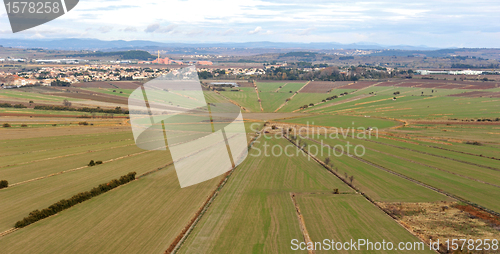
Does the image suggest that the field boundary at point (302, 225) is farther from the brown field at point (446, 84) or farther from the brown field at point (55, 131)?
the brown field at point (446, 84)

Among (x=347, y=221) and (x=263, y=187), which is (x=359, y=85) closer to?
(x=263, y=187)

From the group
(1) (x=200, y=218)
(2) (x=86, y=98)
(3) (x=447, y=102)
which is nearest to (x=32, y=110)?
(2) (x=86, y=98)

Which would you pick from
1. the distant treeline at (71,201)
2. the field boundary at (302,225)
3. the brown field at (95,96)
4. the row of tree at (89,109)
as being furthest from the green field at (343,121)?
the brown field at (95,96)

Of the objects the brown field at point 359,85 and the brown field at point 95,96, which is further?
the brown field at point 359,85

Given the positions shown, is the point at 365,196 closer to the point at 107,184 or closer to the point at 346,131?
the point at 107,184

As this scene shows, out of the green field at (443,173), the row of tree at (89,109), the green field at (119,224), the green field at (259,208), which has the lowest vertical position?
the green field at (443,173)

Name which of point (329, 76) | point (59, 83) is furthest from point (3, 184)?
point (329, 76)

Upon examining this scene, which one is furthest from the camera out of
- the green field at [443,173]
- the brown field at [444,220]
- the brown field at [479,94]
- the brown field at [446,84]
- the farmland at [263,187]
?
the brown field at [446,84]
